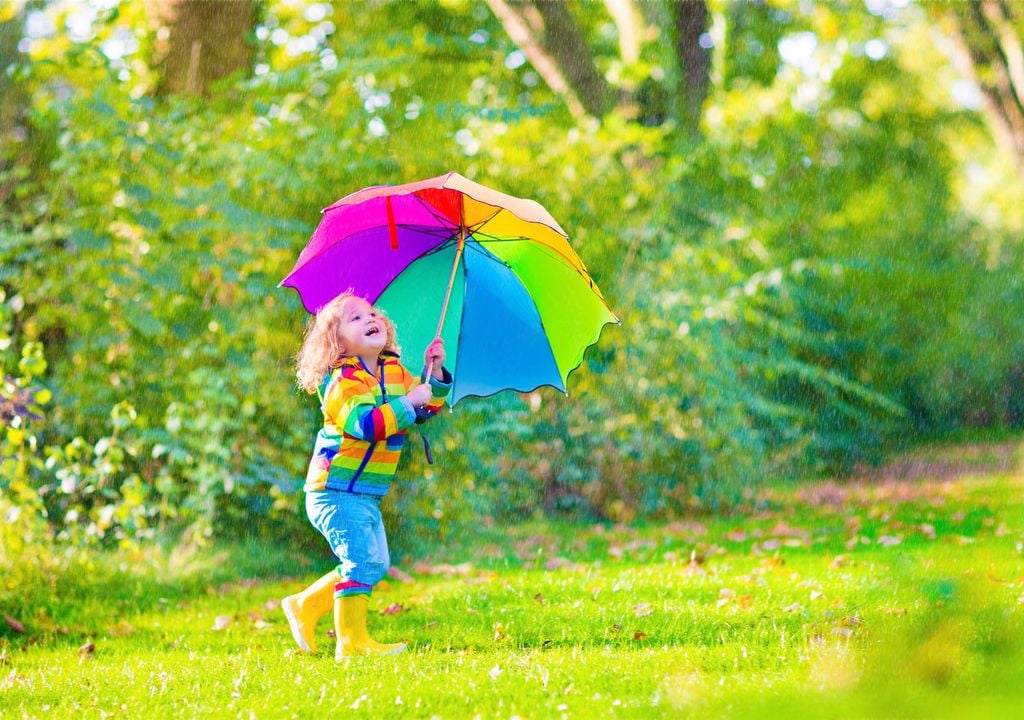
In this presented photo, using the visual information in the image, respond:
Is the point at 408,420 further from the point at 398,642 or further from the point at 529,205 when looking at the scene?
the point at 398,642

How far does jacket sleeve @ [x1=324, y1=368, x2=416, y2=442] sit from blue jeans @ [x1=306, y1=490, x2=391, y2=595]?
1.01 feet

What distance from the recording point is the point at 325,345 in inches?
188

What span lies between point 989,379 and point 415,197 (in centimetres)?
1691

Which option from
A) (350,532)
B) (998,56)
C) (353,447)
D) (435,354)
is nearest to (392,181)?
(435,354)

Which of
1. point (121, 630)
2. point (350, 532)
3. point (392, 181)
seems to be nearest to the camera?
point (350, 532)

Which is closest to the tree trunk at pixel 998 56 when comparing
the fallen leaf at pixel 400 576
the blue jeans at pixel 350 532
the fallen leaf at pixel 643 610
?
the fallen leaf at pixel 400 576

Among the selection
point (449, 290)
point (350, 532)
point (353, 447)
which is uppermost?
point (449, 290)

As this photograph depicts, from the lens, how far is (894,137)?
2395 centimetres

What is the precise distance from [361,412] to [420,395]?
250mm

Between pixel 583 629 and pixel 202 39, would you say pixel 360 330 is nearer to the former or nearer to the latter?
pixel 583 629

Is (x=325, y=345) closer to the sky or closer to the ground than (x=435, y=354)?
closer to the sky

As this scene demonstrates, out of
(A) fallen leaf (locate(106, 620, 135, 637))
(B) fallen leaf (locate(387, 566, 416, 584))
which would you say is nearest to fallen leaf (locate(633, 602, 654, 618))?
(B) fallen leaf (locate(387, 566, 416, 584))

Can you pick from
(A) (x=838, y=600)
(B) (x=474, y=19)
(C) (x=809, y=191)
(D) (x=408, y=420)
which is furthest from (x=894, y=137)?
(D) (x=408, y=420)

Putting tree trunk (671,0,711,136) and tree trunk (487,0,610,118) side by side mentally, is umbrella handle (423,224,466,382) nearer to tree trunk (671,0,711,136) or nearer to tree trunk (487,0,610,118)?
tree trunk (487,0,610,118)
